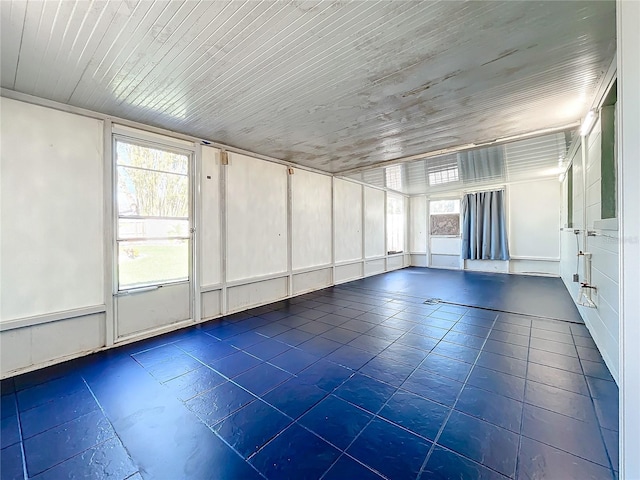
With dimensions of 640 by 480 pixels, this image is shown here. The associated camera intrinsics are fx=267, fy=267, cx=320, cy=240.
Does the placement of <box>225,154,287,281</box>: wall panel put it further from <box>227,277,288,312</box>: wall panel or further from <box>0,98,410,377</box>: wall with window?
<box>227,277,288,312</box>: wall panel

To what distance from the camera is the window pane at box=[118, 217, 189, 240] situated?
2.99 m

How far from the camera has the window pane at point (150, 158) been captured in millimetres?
3004

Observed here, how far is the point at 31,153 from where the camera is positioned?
7.82 feet

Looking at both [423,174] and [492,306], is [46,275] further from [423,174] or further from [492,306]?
[423,174]

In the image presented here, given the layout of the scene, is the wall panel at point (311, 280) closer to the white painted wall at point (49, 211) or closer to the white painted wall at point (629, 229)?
the white painted wall at point (49, 211)

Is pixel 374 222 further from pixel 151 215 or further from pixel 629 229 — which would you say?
pixel 629 229

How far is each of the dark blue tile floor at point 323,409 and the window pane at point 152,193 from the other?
1510 millimetres

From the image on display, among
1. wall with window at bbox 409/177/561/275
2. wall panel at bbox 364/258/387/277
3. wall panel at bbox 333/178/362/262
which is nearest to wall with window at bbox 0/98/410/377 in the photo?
wall panel at bbox 333/178/362/262

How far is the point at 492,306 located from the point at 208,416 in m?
4.23

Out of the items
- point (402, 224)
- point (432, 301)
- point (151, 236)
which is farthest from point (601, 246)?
point (402, 224)

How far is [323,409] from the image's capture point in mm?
1806

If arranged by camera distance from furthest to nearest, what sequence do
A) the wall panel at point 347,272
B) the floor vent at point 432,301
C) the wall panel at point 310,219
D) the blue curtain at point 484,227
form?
the blue curtain at point 484,227 → the wall panel at point 347,272 → the wall panel at point 310,219 → the floor vent at point 432,301

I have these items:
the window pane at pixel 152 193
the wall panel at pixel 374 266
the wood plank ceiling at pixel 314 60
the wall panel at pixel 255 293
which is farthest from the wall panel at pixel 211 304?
the wall panel at pixel 374 266

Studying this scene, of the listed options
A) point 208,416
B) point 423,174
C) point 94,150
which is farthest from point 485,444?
point 423,174
